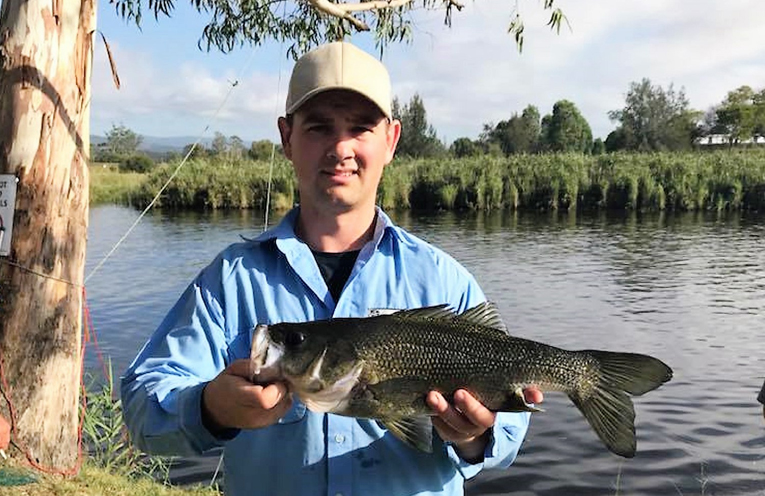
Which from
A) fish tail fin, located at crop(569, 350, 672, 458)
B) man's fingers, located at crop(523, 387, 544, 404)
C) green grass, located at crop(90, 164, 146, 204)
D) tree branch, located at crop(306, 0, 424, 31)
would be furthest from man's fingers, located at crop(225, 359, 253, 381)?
green grass, located at crop(90, 164, 146, 204)

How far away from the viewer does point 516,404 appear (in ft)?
7.98

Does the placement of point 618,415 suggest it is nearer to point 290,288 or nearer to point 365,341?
point 365,341

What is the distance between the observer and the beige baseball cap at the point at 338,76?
2.62 m

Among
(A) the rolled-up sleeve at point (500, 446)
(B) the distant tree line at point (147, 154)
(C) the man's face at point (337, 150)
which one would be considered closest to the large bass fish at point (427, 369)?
(A) the rolled-up sleeve at point (500, 446)

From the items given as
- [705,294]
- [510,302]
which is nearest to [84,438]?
[510,302]

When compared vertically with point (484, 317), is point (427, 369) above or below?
below

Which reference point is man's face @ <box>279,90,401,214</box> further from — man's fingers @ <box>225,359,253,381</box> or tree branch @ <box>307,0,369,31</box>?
tree branch @ <box>307,0,369,31</box>

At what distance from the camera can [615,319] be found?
1529cm

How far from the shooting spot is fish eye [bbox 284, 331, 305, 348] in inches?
87.9

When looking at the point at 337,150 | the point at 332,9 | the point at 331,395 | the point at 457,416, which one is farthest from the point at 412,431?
the point at 332,9

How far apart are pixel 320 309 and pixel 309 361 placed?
41 centimetres

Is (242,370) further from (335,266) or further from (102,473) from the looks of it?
(102,473)

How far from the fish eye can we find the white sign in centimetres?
384

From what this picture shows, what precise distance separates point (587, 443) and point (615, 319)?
249 inches
